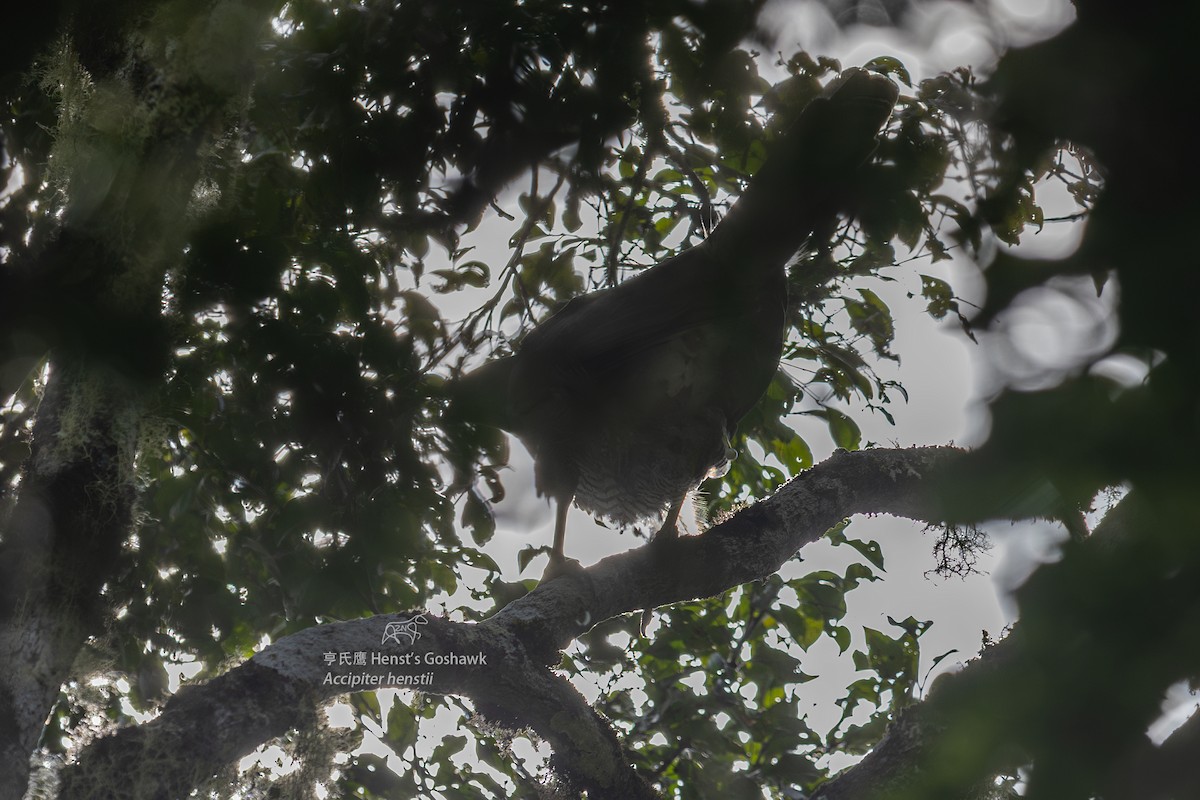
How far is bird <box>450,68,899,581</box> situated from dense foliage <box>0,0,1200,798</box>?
0.24m

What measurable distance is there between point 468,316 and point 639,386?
677 mm

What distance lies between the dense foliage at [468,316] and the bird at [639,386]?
240 mm

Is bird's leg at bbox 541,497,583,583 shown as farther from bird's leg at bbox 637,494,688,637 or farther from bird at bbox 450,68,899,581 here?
bird's leg at bbox 637,494,688,637

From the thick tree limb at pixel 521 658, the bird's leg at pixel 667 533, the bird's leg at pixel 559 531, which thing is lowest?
the thick tree limb at pixel 521 658

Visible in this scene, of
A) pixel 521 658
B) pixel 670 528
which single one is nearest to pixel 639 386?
pixel 670 528

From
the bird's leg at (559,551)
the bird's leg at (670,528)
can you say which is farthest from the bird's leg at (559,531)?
the bird's leg at (670,528)

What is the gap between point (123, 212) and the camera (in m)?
1.57

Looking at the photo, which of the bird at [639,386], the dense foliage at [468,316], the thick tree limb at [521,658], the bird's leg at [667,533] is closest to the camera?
the dense foliage at [468,316]

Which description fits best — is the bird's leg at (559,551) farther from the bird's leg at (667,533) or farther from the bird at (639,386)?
the bird's leg at (667,533)

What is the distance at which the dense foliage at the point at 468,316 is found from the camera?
2.51ft

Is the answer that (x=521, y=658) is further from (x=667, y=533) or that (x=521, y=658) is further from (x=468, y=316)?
(x=468, y=316)

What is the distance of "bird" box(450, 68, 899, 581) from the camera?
2600mm

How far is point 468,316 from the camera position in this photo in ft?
10.4

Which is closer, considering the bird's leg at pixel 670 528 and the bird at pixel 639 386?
the bird at pixel 639 386
